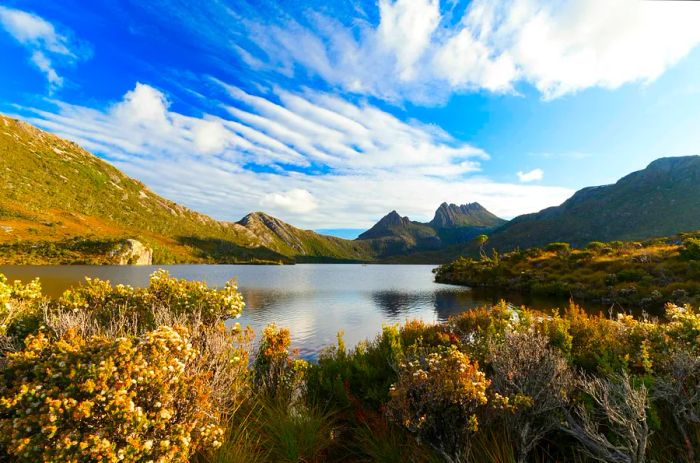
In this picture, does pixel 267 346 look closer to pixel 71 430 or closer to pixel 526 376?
pixel 71 430

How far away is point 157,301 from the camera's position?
36.4 feet

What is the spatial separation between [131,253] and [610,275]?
191 meters

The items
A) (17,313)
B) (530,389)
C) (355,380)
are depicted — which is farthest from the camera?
(355,380)

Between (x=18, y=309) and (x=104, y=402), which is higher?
(x=18, y=309)

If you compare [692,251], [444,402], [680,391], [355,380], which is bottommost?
[355,380]

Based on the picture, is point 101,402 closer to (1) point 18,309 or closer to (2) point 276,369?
(2) point 276,369

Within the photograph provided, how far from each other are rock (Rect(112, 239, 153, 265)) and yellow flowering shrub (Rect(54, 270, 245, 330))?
177 m

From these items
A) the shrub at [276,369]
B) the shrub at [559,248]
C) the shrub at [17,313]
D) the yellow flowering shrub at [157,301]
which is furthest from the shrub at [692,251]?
the shrub at [17,313]

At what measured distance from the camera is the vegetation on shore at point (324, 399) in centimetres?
437

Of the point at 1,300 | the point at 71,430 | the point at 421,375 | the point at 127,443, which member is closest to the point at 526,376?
the point at 421,375

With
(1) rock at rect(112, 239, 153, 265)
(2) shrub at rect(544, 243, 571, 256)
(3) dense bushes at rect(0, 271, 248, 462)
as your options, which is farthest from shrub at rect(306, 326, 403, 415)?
(1) rock at rect(112, 239, 153, 265)

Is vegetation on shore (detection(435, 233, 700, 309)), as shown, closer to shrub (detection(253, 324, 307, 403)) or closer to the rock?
shrub (detection(253, 324, 307, 403))

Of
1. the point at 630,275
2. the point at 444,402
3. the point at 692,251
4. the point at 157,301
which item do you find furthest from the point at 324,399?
the point at 692,251

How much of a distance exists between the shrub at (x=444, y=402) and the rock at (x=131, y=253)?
615 feet
